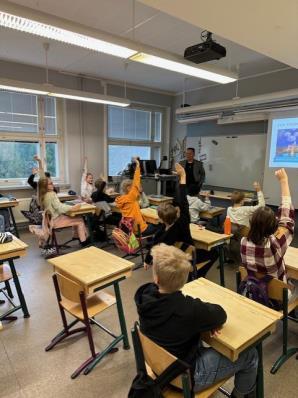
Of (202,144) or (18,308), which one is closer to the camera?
(18,308)

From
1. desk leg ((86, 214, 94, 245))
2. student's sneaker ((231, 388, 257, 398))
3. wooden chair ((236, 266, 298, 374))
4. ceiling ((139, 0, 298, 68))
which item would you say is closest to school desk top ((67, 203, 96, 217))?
desk leg ((86, 214, 94, 245))

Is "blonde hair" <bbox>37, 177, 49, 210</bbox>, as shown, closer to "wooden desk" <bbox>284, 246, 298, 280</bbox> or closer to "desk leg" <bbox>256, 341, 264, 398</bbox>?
"wooden desk" <bbox>284, 246, 298, 280</bbox>

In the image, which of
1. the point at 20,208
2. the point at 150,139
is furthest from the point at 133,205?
the point at 150,139

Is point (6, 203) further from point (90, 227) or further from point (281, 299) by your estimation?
point (281, 299)

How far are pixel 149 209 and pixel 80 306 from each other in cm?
239

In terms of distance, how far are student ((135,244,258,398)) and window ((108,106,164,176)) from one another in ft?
18.6

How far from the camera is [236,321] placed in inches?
54.7

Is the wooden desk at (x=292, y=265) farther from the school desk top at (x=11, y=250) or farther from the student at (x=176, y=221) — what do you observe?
the school desk top at (x=11, y=250)

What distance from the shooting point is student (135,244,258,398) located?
3.99ft

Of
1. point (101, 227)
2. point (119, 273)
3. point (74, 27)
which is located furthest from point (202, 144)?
point (119, 273)

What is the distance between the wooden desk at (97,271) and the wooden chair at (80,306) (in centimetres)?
3

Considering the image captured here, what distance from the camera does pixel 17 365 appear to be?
6.44 ft

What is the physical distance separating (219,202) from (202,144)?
4.81 feet

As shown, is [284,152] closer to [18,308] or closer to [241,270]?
[241,270]
